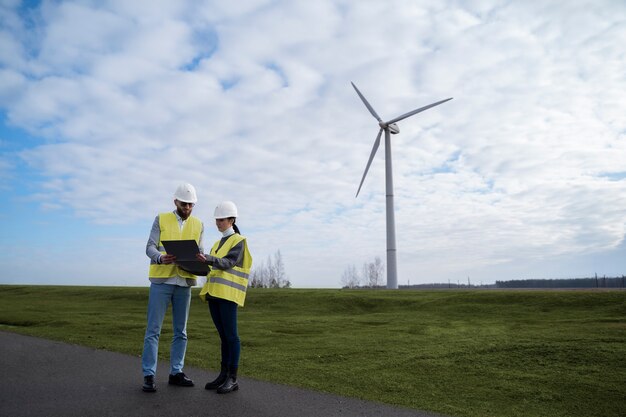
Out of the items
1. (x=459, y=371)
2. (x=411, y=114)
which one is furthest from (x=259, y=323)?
(x=411, y=114)

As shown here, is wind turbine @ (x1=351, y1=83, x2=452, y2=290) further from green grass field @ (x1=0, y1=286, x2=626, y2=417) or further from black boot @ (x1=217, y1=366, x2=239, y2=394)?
black boot @ (x1=217, y1=366, x2=239, y2=394)

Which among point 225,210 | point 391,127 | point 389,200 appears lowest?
point 225,210

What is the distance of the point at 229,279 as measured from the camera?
6.37 meters

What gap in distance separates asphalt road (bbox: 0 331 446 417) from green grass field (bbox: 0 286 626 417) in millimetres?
614

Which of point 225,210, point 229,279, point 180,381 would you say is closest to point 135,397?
point 180,381

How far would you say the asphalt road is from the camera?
5.35 metres

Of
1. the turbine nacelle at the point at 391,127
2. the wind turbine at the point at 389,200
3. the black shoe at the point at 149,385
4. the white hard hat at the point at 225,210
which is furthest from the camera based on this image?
the turbine nacelle at the point at 391,127

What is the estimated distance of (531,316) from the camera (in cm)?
1808

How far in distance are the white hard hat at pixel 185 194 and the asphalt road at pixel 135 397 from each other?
2.49m

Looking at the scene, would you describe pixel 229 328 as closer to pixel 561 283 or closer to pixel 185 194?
pixel 185 194

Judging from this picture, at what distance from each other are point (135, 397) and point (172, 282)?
1.45 meters

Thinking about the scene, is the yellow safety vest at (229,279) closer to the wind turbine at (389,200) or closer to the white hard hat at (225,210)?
the white hard hat at (225,210)

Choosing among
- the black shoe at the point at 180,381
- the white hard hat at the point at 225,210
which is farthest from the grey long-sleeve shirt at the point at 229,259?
the black shoe at the point at 180,381

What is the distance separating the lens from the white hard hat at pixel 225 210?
663 centimetres
